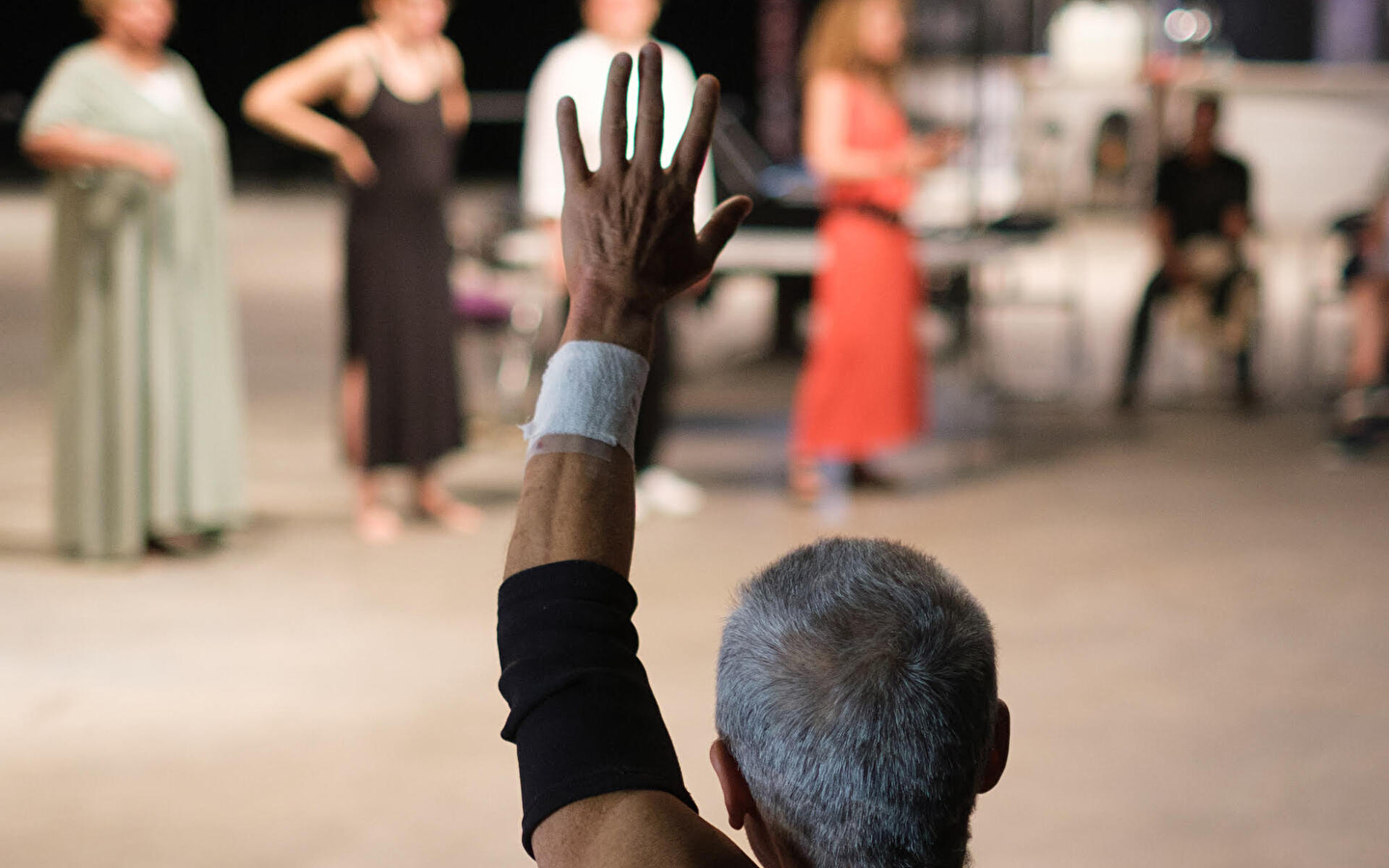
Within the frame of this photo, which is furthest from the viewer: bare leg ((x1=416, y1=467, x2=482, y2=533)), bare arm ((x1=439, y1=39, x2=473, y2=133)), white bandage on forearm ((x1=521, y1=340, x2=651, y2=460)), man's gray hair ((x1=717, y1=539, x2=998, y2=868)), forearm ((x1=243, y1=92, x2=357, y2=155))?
bare leg ((x1=416, y1=467, x2=482, y2=533))

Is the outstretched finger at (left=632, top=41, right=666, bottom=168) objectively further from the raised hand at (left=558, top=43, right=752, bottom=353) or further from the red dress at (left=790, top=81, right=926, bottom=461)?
the red dress at (left=790, top=81, right=926, bottom=461)

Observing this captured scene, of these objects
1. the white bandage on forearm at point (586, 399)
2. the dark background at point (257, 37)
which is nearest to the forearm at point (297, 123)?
the white bandage on forearm at point (586, 399)

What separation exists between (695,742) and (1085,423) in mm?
3800

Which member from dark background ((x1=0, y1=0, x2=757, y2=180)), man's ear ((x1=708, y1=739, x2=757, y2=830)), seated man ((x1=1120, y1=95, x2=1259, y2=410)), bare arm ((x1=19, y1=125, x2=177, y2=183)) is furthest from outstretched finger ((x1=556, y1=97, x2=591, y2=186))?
dark background ((x1=0, y1=0, x2=757, y2=180))

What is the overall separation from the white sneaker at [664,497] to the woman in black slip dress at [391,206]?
705mm

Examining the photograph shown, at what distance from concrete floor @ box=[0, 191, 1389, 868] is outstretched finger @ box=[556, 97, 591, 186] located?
32.8 inches

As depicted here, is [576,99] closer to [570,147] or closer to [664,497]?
[664,497]

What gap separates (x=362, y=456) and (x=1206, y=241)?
389cm

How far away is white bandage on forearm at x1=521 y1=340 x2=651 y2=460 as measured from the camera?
997 mm

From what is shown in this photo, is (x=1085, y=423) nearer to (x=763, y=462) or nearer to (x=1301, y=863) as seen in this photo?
(x=763, y=462)

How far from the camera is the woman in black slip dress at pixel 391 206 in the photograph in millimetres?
4203

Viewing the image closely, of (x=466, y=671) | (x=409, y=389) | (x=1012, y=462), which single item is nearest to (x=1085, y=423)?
(x=1012, y=462)

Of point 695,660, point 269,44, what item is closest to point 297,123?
point 695,660

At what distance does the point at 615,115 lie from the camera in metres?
1.07
